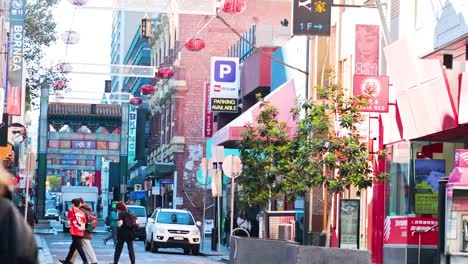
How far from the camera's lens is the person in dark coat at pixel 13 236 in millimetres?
4832

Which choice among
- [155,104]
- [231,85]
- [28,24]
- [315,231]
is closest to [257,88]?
[231,85]

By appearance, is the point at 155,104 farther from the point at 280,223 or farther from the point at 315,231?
the point at 280,223

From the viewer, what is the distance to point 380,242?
29047 millimetres

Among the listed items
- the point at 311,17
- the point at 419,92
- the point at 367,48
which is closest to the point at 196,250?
the point at 367,48

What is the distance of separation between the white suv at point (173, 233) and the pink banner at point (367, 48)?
1137cm

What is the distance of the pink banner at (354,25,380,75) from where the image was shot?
30.2 metres

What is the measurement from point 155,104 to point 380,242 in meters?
55.9

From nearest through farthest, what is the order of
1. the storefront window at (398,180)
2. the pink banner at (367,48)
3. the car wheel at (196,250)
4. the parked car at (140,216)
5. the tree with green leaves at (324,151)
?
the tree with green leaves at (324,151)
the storefront window at (398,180)
the pink banner at (367,48)
the car wheel at (196,250)
the parked car at (140,216)

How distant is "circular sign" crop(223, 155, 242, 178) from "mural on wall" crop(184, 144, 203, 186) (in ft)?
127

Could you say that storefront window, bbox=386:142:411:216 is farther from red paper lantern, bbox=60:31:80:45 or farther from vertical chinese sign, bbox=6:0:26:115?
red paper lantern, bbox=60:31:80:45

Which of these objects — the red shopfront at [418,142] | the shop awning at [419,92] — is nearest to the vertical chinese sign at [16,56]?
the red shopfront at [418,142]

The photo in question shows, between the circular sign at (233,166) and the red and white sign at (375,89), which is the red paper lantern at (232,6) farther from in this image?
the red and white sign at (375,89)

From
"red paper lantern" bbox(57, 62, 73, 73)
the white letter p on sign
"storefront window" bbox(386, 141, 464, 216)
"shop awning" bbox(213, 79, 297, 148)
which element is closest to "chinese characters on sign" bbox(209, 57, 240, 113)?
the white letter p on sign

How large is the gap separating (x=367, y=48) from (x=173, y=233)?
12128mm
